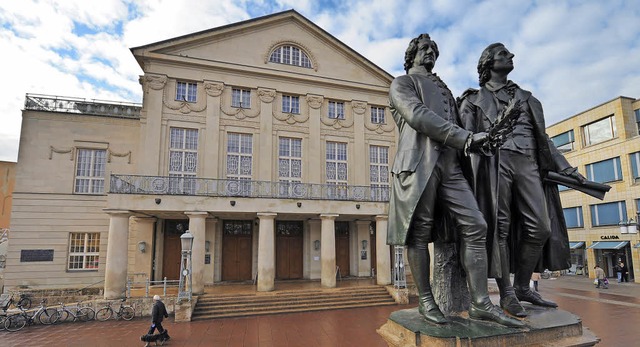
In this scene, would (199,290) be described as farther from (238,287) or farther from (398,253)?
(398,253)

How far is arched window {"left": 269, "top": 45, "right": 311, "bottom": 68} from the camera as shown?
24.9 meters

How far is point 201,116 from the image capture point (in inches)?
892

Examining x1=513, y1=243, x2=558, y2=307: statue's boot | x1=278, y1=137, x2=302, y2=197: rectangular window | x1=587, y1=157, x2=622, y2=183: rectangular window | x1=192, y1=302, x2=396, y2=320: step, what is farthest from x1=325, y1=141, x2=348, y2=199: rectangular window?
x1=513, y1=243, x2=558, y2=307: statue's boot

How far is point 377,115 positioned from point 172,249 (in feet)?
52.1

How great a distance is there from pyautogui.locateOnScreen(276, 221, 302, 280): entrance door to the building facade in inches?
862

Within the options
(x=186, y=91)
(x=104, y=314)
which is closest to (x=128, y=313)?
(x=104, y=314)

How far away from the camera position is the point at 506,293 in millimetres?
3469

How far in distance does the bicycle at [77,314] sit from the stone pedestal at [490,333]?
15.9 m

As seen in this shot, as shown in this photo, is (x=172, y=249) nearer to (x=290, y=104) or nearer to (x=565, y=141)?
(x=290, y=104)

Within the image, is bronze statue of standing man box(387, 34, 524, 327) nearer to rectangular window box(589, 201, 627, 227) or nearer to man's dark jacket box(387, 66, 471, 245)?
man's dark jacket box(387, 66, 471, 245)

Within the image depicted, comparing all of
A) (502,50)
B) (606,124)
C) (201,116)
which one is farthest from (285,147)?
(606,124)

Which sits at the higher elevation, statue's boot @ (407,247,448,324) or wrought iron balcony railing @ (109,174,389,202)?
wrought iron balcony railing @ (109,174,389,202)

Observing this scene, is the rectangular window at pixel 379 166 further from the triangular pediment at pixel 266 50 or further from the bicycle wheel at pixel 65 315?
the bicycle wheel at pixel 65 315

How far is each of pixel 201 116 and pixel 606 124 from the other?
29.8 meters
